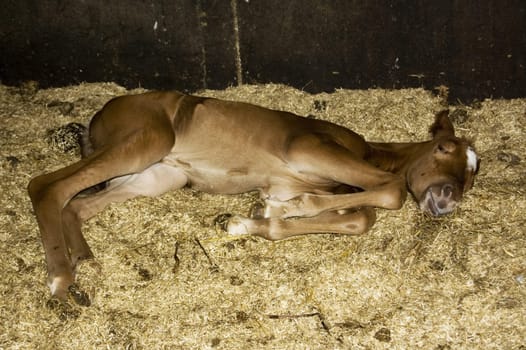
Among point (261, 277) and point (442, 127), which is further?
point (442, 127)

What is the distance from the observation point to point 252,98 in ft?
20.1

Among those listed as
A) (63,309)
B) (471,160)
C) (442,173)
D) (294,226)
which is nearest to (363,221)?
(294,226)

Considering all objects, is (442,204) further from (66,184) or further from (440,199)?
(66,184)

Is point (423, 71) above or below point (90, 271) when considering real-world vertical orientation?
above

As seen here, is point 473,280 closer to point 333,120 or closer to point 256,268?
point 256,268

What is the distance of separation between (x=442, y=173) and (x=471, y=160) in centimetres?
26

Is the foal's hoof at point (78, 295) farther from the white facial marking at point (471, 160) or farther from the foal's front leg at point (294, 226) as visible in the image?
the white facial marking at point (471, 160)

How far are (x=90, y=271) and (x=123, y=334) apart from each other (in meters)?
0.60

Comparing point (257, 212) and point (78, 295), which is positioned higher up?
point (257, 212)

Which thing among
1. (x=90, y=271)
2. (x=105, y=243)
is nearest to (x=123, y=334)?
(x=90, y=271)

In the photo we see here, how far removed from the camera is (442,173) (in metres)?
5.00

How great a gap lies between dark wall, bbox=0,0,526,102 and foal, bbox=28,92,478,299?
105cm

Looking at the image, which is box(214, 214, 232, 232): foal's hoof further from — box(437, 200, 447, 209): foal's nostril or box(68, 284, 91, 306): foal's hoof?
box(437, 200, 447, 209): foal's nostril

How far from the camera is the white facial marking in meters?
4.98
